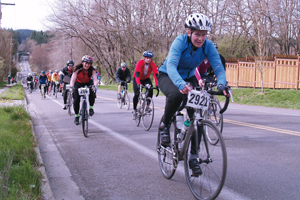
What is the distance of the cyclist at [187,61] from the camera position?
3.62 m

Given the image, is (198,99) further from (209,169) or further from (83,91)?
(83,91)

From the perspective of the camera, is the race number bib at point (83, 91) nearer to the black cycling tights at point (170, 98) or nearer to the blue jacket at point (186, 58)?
the black cycling tights at point (170, 98)

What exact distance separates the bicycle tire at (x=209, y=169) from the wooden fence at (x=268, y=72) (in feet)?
52.7

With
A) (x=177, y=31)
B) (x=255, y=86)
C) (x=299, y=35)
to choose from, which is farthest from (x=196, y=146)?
(x=299, y=35)

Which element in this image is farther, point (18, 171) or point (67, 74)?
point (67, 74)

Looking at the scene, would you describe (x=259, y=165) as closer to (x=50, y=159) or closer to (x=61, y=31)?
(x=50, y=159)

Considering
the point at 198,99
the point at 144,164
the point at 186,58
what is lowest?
the point at 144,164

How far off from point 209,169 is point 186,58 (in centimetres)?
136

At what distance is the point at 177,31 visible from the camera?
3147cm

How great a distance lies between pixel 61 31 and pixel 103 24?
5.61 m

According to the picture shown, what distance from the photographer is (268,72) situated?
20.1 m

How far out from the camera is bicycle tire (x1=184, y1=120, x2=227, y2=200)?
3.11m

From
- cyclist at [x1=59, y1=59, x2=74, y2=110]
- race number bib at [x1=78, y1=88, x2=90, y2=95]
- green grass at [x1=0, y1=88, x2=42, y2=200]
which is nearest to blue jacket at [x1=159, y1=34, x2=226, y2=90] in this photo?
green grass at [x1=0, y1=88, x2=42, y2=200]

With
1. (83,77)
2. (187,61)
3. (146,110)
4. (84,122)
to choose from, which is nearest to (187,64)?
(187,61)
